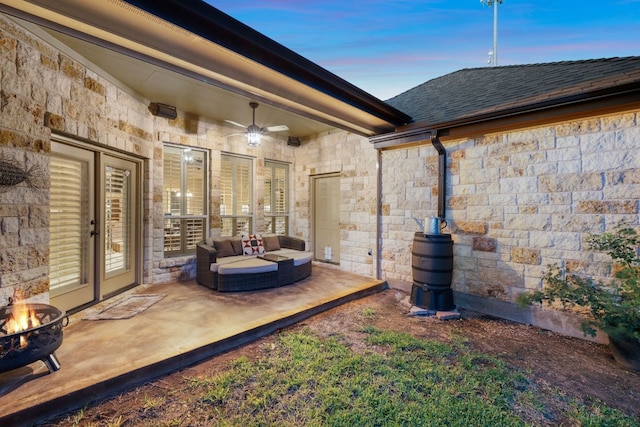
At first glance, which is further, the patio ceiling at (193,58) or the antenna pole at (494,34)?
the antenna pole at (494,34)

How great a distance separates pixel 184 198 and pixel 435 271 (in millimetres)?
4262

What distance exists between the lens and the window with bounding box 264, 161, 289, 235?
6121mm

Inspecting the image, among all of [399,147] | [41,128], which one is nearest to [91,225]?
[41,128]

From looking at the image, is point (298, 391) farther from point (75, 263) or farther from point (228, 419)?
point (75, 263)

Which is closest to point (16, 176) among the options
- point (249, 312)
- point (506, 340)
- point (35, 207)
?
point (35, 207)

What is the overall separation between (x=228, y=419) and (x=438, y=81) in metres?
6.19

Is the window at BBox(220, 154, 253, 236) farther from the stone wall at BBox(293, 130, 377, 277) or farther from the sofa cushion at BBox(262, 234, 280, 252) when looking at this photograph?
the stone wall at BBox(293, 130, 377, 277)

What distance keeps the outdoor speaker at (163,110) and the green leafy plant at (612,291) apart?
549 centimetres

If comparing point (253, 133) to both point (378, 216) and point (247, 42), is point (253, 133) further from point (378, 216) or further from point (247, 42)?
point (378, 216)

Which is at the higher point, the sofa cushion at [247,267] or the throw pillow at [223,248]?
the throw pillow at [223,248]

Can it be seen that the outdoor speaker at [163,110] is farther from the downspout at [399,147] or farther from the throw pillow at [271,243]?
the downspout at [399,147]

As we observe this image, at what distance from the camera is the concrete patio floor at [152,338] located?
5.80ft

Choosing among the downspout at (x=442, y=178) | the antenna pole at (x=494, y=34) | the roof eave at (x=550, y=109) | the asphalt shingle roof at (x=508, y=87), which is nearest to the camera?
the roof eave at (x=550, y=109)

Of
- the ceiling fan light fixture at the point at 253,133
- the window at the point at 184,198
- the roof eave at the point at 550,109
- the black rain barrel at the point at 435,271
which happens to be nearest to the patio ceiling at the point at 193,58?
the ceiling fan light fixture at the point at 253,133
